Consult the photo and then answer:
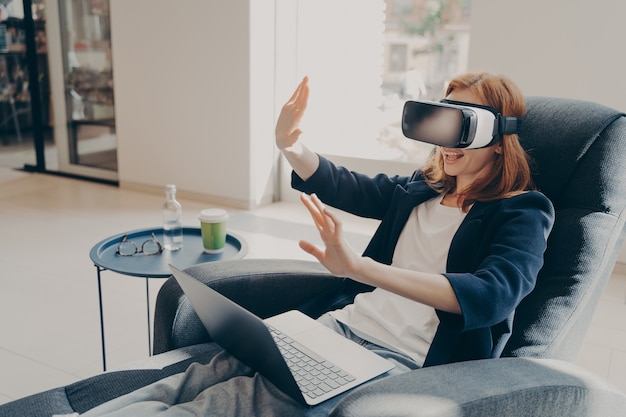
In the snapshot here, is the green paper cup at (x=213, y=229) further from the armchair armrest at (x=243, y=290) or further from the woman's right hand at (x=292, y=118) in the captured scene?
the woman's right hand at (x=292, y=118)

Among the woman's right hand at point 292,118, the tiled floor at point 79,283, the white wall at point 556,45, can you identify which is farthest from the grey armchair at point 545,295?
the white wall at point 556,45

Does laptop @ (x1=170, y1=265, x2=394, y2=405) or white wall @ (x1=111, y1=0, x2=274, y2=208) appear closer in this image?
laptop @ (x1=170, y1=265, x2=394, y2=405)

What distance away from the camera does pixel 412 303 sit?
1.55 m

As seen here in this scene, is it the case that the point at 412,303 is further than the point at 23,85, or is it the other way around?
the point at 23,85

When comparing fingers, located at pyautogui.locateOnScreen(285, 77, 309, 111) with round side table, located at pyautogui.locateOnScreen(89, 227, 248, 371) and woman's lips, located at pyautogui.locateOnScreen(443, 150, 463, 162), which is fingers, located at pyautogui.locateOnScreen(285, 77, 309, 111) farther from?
round side table, located at pyautogui.locateOnScreen(89, 227, 248, 371)

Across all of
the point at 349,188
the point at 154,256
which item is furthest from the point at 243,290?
the point at 154,256

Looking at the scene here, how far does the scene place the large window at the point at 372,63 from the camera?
4027 millimetres

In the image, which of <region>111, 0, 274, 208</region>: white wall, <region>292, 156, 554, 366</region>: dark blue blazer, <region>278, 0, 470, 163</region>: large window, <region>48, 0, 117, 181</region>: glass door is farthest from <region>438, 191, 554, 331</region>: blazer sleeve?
<region>48, 0, 117, 181</region>: glass door

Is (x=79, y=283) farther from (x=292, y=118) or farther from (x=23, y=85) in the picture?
(x=23, y=85)

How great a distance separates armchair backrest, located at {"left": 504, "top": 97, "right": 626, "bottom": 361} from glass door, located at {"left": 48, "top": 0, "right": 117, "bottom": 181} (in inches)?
152

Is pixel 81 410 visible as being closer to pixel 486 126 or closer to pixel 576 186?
pixel 486 126

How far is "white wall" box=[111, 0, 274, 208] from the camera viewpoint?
14.0 feet

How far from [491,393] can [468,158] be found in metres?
0.61

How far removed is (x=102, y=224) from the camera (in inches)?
159
